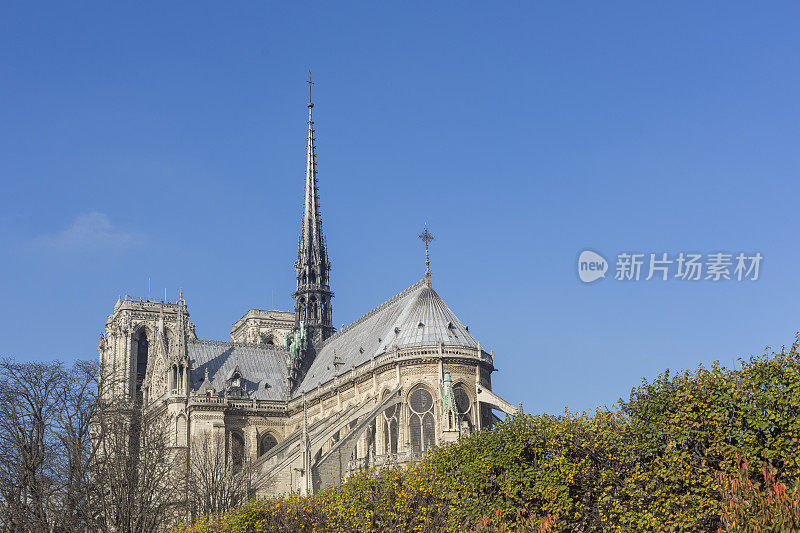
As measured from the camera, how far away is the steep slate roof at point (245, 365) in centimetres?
9681

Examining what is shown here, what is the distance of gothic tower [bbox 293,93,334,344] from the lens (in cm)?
10019

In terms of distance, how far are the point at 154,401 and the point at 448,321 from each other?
34.9 m

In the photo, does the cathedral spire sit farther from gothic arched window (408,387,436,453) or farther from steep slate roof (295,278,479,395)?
gothic arched window (408,387,436,453)

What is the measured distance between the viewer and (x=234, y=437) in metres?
92.4

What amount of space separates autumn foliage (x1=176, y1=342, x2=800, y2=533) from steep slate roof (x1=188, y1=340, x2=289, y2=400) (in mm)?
49715

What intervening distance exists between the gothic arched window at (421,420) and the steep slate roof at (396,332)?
3.85 m

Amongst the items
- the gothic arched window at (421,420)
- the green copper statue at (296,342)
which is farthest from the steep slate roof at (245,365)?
the gothic arched window at (421,420)

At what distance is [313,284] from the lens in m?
100

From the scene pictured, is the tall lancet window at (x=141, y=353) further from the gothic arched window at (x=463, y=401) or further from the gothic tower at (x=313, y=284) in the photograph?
the gothic arched window at (x=463, y=401)

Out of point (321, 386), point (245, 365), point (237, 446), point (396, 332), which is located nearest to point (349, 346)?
point (321, 386)

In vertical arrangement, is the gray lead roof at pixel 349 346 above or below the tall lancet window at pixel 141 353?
below

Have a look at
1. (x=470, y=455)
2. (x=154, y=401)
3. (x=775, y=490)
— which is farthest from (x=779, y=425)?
(x=154, y=401)

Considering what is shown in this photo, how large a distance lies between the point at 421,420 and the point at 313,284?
32406 mm

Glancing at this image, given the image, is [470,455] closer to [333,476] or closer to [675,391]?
[675,391]
